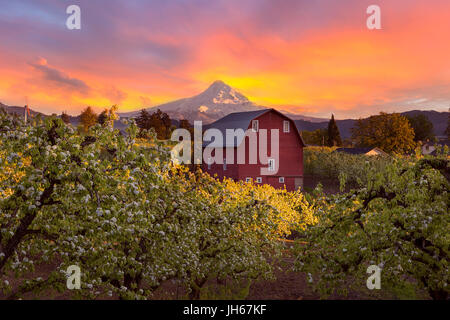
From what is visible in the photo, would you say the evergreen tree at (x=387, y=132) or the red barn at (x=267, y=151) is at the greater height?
the evergreen tree at (x=387, y=132)

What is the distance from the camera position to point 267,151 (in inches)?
1948

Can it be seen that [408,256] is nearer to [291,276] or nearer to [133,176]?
[133,176]

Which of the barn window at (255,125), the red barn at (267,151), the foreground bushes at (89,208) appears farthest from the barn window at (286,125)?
the foreground bushes at (89,208)

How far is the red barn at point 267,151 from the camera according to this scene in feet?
155

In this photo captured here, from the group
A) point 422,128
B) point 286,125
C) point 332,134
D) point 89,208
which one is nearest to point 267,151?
point 286,125

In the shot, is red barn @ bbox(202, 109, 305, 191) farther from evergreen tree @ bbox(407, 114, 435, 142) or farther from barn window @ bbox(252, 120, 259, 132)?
evergreen tree @ bbox(407, 114, 435, 142)

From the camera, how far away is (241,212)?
43.7 ft

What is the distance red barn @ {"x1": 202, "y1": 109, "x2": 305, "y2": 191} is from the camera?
1863 inches

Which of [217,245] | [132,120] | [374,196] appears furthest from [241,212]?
[132,120]

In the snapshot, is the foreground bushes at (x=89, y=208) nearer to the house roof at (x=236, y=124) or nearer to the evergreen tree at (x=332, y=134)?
the house roof at (x=236, y=124)

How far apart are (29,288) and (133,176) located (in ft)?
11.8

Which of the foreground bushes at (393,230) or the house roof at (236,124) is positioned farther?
the house roof at (236,124)

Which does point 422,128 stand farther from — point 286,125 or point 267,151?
point 267,151

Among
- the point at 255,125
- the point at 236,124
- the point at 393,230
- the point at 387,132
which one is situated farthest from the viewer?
the point at 387,132
